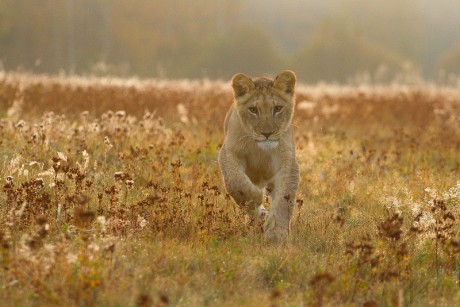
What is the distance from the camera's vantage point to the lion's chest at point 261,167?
660 cm

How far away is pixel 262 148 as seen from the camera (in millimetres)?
6414

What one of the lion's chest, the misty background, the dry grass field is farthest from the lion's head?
the misty background

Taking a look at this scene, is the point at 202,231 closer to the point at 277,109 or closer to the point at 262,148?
the point at 262,148

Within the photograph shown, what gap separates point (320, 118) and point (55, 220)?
11.9 m

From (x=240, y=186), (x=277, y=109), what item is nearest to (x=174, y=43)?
(x=277, y=109)

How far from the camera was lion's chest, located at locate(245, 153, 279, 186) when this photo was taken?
6602mm

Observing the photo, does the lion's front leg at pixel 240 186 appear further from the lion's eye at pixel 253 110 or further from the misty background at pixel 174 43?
the misty background at pixel 174 43

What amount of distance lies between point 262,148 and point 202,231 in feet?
4.08

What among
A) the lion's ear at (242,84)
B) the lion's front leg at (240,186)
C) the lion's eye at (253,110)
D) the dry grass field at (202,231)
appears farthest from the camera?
the lion's ear at (242,84)

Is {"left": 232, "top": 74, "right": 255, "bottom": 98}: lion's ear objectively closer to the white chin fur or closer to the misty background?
the white chin fur

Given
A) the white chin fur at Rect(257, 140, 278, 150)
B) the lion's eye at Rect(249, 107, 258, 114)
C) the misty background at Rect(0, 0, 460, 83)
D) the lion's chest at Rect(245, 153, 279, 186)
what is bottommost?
the lion's chest at Rect(245, 153, 279, 186)

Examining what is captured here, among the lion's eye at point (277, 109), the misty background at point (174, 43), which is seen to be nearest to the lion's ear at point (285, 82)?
the lion's eye at point (277, 109)

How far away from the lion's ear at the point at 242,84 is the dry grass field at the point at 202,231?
109 centimetres

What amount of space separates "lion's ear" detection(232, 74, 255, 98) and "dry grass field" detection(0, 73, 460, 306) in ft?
3.58
